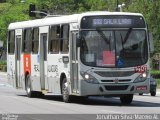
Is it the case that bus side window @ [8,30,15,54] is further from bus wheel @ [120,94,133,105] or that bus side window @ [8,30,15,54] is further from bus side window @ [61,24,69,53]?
Result: bus wheel @ [120,94,133,105]

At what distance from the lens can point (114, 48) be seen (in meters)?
23.5

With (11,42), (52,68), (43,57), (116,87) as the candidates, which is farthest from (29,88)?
(116,87)

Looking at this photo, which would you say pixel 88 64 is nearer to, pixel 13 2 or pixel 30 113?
pixel 30 113

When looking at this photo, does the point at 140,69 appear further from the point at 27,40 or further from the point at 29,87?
the point at 27,40

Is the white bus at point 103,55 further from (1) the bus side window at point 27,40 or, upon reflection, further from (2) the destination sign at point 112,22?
(1) the bus side window at point 27,40

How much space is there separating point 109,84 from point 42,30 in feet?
19.0

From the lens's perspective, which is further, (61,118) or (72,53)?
(72,53)

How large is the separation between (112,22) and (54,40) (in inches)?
131

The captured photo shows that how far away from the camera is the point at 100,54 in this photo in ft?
76.6

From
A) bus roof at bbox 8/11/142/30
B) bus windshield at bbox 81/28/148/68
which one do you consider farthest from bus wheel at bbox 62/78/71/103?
bus roof at bbox 8/11/142/30

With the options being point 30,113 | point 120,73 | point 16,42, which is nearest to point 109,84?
point 120,73

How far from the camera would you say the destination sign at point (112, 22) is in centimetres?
2375

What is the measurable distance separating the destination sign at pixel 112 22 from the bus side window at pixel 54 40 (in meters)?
2.32

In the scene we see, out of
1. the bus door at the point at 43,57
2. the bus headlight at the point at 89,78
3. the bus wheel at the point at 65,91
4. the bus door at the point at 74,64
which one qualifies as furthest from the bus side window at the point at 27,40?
the bus headlight at the point at 89,78
